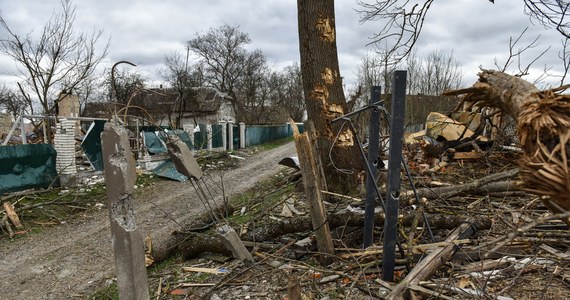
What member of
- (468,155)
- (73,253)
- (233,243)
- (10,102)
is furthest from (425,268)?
(10,102)

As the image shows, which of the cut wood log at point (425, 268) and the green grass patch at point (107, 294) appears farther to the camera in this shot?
the green grass patch at point (107, 294)

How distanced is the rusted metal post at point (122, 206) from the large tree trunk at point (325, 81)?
421 centimetres

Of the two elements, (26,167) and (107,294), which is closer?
(107,294)

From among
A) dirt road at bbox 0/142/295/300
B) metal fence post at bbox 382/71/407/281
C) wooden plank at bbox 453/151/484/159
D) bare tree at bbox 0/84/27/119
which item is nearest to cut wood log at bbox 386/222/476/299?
metal fence post at bbox 382/71/407/281

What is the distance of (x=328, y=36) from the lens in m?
6.71

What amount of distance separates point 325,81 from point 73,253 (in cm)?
493

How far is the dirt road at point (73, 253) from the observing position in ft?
15.7

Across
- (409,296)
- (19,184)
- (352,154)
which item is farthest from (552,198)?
(19,184)

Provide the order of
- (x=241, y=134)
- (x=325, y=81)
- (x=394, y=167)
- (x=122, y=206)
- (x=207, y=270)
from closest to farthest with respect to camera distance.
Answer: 1. (x=122, y=206)
2. (x=394, y=167)
3. (x=207, y=270)
4. (x=325, y=81)
5. (x=241, y=134)

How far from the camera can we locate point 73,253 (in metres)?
5.92

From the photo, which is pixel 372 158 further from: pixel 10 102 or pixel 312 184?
pixel 10 102

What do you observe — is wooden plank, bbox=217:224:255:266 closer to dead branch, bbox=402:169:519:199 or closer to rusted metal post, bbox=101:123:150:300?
rusted metal post, bbox=101:123:150:300

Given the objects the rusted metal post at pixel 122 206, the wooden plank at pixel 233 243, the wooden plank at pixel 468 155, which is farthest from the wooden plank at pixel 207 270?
the wooden plank at pixel 468 155

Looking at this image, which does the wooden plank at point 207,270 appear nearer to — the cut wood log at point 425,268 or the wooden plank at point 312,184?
the wooden plank at point 312,184
